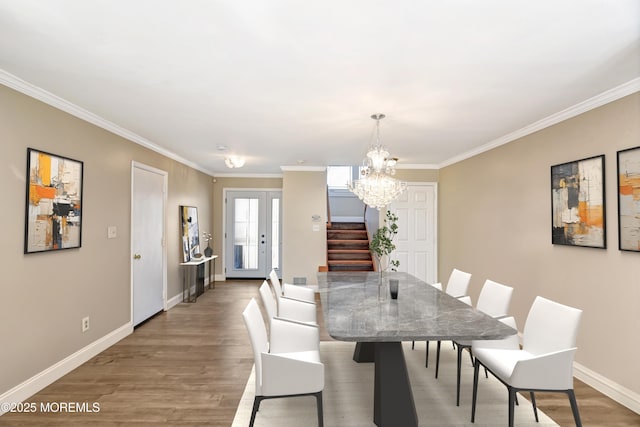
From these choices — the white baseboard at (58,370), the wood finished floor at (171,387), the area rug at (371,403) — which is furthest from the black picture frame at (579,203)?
the white baseboard at (58,370)

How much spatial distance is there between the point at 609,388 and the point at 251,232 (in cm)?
644

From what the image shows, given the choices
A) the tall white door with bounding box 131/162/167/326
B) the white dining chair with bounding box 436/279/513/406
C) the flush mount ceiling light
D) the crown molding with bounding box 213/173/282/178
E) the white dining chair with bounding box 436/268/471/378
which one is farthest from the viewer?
the crown molding with bounding box 213/173/282/178

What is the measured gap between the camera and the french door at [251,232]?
304 inches

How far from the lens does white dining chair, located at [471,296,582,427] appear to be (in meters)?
1.91

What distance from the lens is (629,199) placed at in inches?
102

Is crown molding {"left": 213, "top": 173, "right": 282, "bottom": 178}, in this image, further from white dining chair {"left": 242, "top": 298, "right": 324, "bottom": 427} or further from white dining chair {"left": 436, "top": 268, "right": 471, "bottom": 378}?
white dining chair {"left": 242, "top": 298, "right": 324, "bottom": 427}

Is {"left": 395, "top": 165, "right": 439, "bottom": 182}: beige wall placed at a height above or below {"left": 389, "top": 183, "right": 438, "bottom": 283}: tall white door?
above

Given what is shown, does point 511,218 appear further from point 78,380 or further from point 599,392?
point 78,380

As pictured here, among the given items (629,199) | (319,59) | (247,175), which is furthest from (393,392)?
(247,175)

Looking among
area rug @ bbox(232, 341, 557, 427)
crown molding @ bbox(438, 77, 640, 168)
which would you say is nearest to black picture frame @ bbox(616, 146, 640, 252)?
crown molding @ bbox(438, 77, 640, 168)

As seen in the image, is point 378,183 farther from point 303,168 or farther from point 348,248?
point 348,248

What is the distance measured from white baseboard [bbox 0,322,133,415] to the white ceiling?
2.31 m

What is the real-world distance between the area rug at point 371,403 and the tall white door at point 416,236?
3.15 metres

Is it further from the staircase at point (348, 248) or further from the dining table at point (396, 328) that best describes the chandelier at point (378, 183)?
the staircase at point (348, 248)
